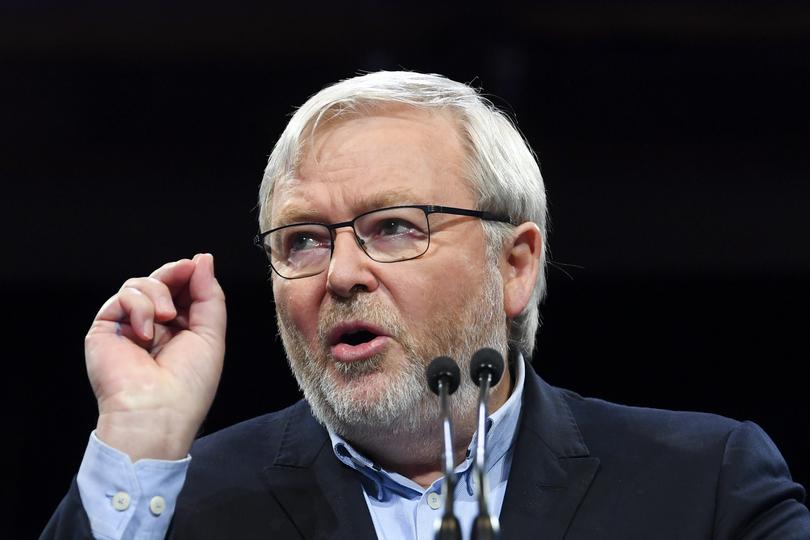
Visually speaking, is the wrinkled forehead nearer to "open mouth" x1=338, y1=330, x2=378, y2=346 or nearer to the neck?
"open mouth" x1=338, y1=330, x2=378, y2=346

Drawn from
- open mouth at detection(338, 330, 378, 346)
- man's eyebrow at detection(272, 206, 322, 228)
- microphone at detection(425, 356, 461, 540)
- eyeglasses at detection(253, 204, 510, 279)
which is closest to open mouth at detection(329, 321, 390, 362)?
open mouth at detection(338, 330, 378, 346)

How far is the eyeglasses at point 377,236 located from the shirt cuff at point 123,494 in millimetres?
500

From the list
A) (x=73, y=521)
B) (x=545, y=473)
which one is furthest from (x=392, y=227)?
(x=73, y=521)

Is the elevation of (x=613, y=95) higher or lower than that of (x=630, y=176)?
higher

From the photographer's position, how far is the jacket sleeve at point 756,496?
201 cm

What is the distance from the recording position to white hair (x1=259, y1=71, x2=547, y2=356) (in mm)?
2242

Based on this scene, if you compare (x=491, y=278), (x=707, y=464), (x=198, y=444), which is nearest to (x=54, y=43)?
(x=198, y=444)

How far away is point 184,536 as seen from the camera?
6.79 feet

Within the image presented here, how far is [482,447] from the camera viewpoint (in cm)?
152

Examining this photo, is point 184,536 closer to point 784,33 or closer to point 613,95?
point 613,95

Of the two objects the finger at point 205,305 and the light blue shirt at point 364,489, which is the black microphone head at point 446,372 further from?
the finger at point 205,305

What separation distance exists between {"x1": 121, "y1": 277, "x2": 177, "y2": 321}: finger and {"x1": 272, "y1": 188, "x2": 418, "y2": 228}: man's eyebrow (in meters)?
0.31

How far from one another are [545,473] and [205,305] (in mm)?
743

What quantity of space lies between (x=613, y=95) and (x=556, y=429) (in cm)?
148
